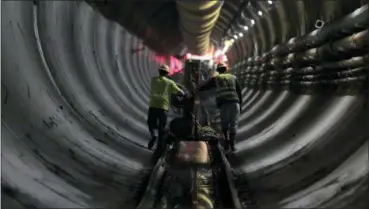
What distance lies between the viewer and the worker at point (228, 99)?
4121mm

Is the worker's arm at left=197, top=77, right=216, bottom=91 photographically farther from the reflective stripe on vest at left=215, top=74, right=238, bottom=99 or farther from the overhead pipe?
the overhead pipe

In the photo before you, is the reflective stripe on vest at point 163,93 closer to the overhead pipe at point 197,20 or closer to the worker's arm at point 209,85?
the worker's arm at point 209,85

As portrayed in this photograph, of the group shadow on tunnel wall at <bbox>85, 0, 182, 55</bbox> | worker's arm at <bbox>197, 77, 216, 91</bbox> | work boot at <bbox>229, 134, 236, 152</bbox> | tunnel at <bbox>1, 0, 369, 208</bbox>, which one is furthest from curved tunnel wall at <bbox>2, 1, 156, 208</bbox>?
work boot at <bbox>229, 134, 236, 152</bbox>


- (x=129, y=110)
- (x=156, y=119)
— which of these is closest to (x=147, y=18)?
(x=129, y=110)

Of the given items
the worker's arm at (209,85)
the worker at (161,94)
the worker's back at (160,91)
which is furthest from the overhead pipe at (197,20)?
the worker's back at (160,91)

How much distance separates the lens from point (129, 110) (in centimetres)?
374

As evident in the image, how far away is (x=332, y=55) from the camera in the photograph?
4082mm

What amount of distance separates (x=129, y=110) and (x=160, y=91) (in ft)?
2.02

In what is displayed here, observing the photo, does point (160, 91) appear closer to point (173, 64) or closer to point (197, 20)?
point (173, 64)

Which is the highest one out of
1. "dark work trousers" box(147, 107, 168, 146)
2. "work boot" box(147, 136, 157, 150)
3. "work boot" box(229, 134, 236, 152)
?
"work boot" box(229, 134, 236, 152)

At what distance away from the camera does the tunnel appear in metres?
2.83

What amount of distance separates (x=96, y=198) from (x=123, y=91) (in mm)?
1039

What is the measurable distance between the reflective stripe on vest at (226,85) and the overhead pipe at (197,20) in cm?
153

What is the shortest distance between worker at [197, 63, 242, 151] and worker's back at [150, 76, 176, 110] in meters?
0.80
